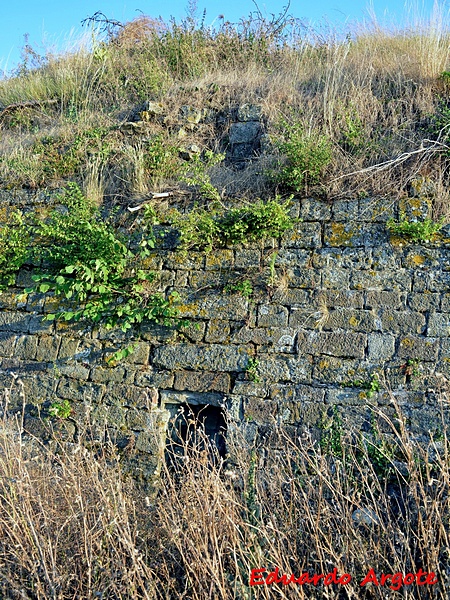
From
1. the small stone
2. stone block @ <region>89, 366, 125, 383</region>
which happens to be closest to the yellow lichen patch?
the small stone

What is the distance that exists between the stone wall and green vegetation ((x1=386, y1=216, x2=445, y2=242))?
73 mm

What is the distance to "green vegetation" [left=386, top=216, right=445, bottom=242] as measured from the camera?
15.1 feet

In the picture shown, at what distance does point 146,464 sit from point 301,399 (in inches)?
55.7

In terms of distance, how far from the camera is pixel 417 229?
4.64 meters

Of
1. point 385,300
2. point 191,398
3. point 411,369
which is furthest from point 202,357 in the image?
point 411,369

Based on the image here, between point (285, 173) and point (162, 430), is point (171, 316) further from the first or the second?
point (285, 173)

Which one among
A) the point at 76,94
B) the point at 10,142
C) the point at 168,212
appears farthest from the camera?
the point at 76,94

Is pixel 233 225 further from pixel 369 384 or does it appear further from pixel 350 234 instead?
pixel 369 384

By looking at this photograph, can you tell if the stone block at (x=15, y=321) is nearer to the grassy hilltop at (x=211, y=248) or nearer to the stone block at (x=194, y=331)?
the grassy hilltop at (x=211, y=248)

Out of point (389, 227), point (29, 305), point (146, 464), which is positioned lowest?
point (146, 464)

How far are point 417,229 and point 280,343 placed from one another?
4.83 ft

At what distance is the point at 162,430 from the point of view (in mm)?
4836

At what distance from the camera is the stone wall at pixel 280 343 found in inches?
175

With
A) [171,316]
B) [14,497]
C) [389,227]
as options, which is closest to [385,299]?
[389,227]
